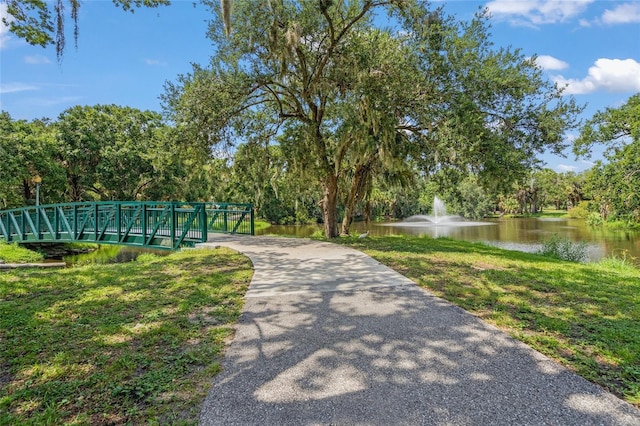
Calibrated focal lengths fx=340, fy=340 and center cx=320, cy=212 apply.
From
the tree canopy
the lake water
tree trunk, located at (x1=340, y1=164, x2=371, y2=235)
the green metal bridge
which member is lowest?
the lake water

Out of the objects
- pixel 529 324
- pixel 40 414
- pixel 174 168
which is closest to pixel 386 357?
pixel 529 324

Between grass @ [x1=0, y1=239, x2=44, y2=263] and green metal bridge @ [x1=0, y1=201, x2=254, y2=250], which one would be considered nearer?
green metal bridge @ [x1=0, y1=201, x2=254, y2=250]

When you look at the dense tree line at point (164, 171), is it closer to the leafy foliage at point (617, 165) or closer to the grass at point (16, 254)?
the leafy foliage at point (617, 165)

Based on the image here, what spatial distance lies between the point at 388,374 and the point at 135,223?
1080 cm

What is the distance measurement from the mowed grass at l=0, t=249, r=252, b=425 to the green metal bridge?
4415mm

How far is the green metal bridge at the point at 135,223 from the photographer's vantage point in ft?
34.4

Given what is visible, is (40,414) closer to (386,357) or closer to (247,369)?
(247,369)

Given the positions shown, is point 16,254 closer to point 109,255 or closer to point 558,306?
point 109,255

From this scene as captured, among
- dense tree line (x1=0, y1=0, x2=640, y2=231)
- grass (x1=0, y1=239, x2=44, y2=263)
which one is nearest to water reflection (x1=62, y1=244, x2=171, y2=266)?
grass (x1=0, y1=239, x2=44, y2=263)

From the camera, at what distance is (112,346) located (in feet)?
10.8

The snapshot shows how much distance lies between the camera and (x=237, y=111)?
10852 mm

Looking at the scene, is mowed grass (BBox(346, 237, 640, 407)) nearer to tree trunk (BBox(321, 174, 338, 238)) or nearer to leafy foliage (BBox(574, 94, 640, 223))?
tree trunk (BBox(321, 174, 338, 238))

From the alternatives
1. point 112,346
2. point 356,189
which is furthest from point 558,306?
point 356,189

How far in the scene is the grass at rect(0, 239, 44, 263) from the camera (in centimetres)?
1491
